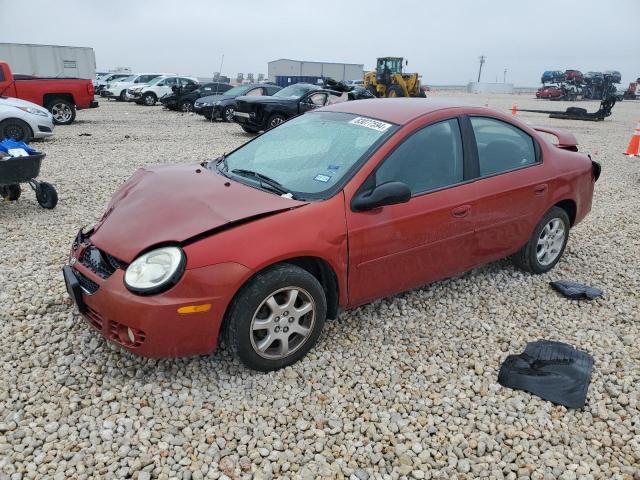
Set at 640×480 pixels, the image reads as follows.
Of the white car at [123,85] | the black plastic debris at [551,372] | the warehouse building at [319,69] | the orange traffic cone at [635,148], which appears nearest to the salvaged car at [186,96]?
the white car at [123,85]

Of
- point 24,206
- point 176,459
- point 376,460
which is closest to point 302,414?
point 376,460

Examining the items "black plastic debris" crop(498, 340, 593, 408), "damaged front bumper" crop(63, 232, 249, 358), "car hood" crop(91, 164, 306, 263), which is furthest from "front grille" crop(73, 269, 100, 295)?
"black plastic debris" crop(498, 340, 593, 408)

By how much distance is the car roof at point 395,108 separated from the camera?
3.62 metres

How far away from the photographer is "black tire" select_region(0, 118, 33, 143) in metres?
9.93

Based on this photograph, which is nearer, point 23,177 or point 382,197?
point 382,197

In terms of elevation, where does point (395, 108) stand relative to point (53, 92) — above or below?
above

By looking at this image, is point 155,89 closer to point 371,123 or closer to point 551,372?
point 371,123

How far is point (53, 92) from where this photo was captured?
14320 millimetres

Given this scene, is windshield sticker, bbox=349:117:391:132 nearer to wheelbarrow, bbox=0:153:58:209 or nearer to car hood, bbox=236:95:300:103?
wheelbarrow, bbox=0:153:58:209

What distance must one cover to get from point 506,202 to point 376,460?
7.74ft

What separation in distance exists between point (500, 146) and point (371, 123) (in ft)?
4.01

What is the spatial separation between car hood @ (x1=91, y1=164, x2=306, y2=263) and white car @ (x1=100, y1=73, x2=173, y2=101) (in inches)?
1005

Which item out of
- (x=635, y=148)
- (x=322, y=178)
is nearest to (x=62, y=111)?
(x=322, y=178)

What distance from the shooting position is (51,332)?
339cm
